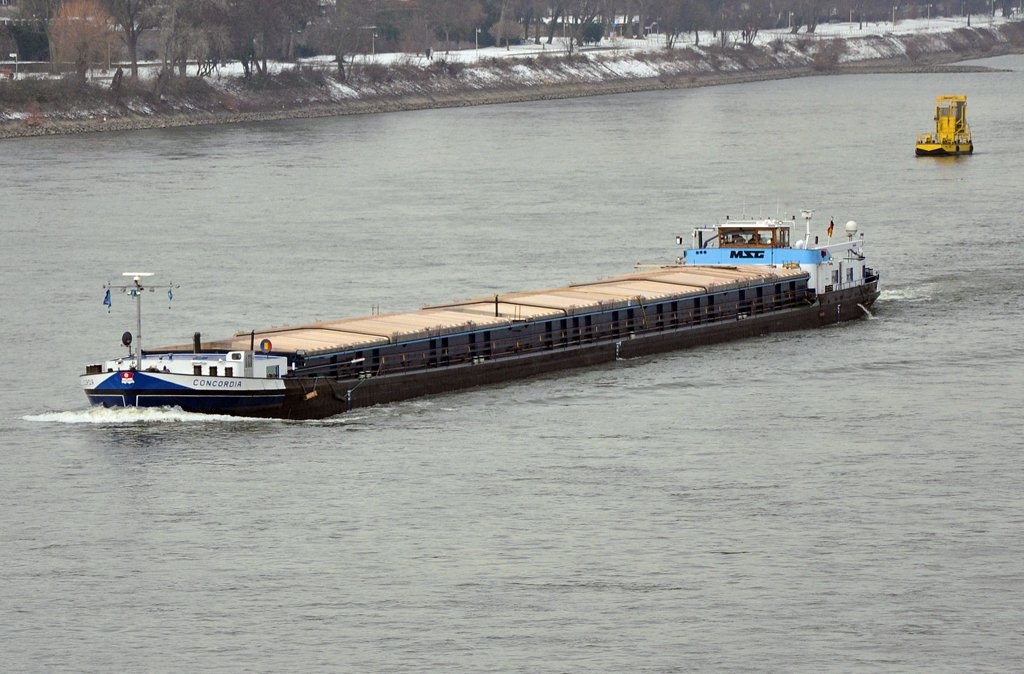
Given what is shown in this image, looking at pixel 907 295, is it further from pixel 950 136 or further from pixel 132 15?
pixel 132 15

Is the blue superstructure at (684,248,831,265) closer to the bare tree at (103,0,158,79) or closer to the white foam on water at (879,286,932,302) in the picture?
the white foam on water at (879,286,932,302)

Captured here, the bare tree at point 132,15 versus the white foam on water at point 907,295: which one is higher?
the bare tree at point 132,15

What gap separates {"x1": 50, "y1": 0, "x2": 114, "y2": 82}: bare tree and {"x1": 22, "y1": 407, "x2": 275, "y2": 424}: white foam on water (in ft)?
372

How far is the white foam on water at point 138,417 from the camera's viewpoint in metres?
54.5

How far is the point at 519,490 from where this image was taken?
48312mm

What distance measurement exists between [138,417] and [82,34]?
117 meters

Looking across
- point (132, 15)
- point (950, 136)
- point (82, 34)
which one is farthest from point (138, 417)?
point (132, 15)

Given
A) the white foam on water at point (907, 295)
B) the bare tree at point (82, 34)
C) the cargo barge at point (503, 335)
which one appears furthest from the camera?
the bare tree at point (82, 34)

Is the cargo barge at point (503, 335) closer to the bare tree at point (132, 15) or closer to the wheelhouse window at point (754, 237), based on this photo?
the wheelhouse window at point (754, 237)

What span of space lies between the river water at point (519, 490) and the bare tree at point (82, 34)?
72168mm

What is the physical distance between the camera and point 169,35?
168 meters

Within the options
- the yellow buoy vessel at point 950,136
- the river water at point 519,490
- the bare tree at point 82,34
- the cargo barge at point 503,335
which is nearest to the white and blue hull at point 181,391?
the cargo barge at point 503,335

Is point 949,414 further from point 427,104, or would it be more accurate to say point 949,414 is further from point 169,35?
point 427,104

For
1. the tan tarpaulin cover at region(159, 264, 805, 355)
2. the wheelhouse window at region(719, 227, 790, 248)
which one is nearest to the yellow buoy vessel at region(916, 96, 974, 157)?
the wheelhouse window at region(719, 227, 790, 248)
